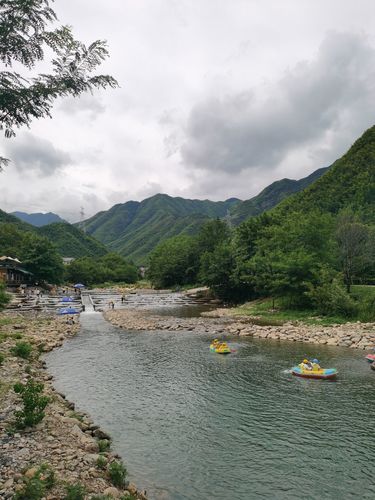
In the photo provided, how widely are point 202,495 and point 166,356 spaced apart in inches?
678

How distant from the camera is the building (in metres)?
89.3

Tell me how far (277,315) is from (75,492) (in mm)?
39663

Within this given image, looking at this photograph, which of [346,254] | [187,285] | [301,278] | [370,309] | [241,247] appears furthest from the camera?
[187,285]

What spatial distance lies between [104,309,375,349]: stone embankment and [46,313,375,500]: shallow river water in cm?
262

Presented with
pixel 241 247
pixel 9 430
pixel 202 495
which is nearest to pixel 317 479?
Answer: pixel 202 495

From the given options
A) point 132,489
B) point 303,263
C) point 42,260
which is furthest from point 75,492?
point 42,260

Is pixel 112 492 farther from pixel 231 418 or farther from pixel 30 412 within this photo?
pixel 231 418

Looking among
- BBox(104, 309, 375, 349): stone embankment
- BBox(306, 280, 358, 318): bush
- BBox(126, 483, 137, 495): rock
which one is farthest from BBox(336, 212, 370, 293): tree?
BBox(126, 483, 137, 495): rock

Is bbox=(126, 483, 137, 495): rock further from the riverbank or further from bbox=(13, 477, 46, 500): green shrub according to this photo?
bbox=(13, 477, 46, 500): green shrub

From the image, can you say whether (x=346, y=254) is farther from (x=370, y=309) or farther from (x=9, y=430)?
(x=9, y=430)

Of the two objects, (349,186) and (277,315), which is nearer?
(277,315)

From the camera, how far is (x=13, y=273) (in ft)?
307

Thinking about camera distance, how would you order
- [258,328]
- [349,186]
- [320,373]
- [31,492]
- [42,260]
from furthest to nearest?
1. [349,186]
2. [42,260]
3. [258,328]
4. [320,373]
5. [31,492]

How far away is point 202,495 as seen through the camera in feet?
35.4
